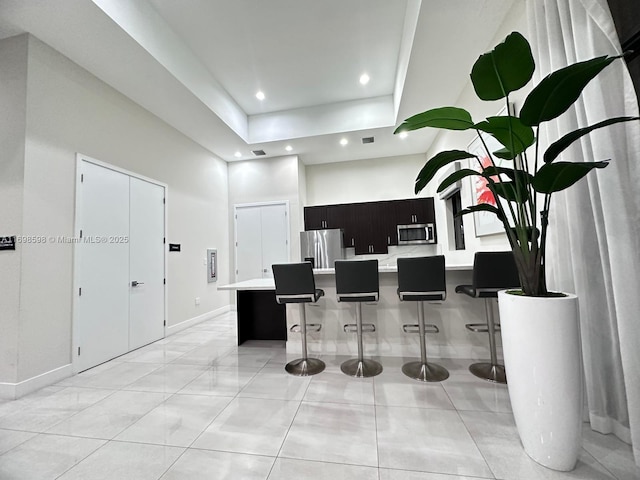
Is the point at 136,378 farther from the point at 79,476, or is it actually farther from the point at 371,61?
the point at 371,61

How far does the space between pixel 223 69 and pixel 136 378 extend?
4.02 metres

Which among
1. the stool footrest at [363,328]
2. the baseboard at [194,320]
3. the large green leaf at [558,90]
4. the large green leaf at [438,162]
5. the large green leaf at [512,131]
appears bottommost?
the baseboard at [194,320]

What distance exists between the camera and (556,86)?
1.19 metres

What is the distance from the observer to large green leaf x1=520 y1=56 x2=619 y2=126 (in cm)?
112

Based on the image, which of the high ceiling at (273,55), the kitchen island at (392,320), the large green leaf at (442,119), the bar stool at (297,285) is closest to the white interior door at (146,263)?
the high ceiling at (273,55)

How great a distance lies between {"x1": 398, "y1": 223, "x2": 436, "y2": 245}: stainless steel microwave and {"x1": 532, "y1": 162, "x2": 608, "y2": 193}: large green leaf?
448 centimetres

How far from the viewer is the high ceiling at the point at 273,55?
7.93 ft

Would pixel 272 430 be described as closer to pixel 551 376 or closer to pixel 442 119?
pixel 551 376

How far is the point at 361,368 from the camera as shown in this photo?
2533 millimetres

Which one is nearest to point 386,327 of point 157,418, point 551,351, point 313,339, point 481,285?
point 313,339

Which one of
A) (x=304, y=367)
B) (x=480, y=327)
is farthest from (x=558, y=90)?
(x=304, y=367)

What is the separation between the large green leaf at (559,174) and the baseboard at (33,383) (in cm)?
416

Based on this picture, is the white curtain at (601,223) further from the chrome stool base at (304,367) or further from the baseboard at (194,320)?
the baseboard at (194,320)

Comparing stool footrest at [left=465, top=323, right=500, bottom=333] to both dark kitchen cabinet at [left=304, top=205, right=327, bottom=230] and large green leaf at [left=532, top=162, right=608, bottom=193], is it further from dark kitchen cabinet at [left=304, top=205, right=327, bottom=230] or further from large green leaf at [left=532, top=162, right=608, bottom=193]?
dark kitchen cabinet at [left=304, top=205, right=327, bottom=230]
